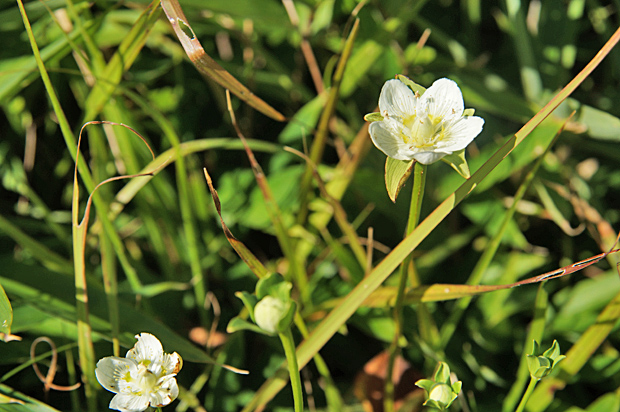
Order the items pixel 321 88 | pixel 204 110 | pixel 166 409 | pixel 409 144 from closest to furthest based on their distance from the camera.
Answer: pixel 409 144 → pixel 166 409 → pixel 321 88 → pixel 204 110

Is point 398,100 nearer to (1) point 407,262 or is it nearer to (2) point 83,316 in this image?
(1) point 407,262

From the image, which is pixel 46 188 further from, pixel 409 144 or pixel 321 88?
pixel 409 144

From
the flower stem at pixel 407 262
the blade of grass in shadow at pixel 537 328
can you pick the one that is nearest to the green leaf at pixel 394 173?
the flower stem at pixel 407 262

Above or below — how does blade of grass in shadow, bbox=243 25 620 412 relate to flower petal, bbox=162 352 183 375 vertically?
above

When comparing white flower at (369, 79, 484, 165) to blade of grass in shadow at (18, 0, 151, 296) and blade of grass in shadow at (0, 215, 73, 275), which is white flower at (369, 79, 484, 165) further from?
blade of grass in shadow at (0, 215, 73, 275)

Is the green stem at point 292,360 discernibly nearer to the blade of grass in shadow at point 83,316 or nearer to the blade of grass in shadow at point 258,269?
the blade of grass in shadow at point 258,269

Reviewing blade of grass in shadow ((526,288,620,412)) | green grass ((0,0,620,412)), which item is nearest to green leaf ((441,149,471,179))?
green grass ((0,0,620,412))

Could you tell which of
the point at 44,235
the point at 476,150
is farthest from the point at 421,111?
the point at 44,235
